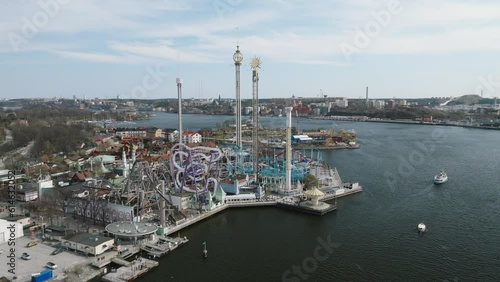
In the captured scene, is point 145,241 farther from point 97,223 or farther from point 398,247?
point 398,247

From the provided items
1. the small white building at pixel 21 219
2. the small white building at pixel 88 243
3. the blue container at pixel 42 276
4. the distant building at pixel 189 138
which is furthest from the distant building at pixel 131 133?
the blue container at pixel 42 276

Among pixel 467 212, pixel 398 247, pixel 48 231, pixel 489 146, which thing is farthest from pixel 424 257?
pixel 489 146

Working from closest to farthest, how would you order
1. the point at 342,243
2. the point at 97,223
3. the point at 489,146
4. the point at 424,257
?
1. the point at 424,257
2. the point at 342,243
3. the point at 97,223
4. the point at 489,146

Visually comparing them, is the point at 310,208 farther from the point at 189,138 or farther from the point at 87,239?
the point at 189,138

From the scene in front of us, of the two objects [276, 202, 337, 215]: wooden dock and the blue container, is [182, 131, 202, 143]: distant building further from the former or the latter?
the blue container

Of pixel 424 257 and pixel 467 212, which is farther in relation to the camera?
pixel 467 212

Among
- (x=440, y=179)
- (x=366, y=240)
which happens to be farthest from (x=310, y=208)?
(x=440, y=179)

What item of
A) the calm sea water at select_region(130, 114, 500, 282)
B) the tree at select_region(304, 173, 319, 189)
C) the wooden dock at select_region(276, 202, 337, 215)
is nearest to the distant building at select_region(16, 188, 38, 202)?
the calm sea water at select_region(130, 114, 500, 282)
